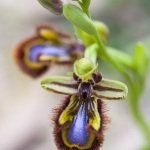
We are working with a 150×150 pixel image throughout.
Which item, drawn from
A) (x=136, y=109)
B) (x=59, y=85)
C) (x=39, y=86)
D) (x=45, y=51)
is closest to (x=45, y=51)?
(x=45, y=51)

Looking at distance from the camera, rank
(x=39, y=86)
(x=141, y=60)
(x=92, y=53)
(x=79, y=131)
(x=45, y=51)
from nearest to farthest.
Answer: (x=79, y=131), (x=92, y=53), (x=141, y=60), (x=45, y=51), (x=39, y=86)

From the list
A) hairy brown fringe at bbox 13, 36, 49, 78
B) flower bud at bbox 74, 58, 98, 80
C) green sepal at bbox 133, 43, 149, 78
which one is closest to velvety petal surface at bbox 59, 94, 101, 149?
flower bud at bbox 74, 58, 98, 80

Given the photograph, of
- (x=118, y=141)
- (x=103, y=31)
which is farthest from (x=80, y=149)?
(x=118, y=141)

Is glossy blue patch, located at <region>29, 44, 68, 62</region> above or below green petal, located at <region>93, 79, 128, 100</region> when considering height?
above

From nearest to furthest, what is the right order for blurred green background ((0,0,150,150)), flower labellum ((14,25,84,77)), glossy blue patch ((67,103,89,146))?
Answer: glossy blue patch ((67,103,89,146)) < flower labellum ((14,25,84,77)) < blurred green background ((0,0,150,150))

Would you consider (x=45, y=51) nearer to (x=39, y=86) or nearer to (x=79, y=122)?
(x=79, y=122)

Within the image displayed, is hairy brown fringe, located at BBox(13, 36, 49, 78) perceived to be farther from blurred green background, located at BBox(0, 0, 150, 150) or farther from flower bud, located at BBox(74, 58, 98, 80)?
flower bud, located at BBox(74, 58, 98, 80)

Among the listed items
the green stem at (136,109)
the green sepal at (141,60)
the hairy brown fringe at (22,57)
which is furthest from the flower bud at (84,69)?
the hairy brown fringe at (22,57)

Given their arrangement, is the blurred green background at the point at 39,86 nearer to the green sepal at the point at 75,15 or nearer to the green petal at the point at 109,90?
the green petal at the point at 109,90
